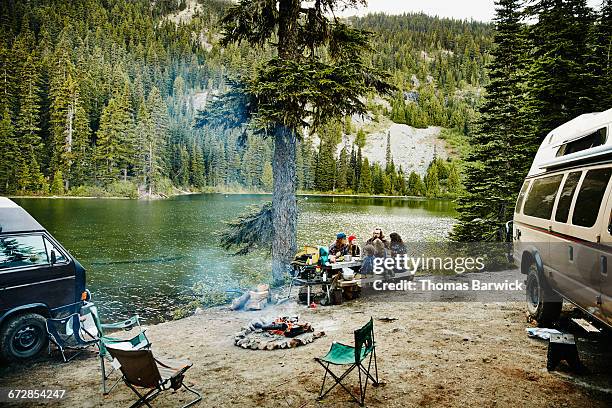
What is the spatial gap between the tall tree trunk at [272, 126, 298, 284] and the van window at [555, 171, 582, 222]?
787 cm

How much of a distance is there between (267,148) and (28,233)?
97.3 meters

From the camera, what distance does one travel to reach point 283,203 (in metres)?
12.3

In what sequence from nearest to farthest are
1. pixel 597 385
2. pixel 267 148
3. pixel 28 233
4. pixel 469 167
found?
pixel 597 385, pixel 28 233, pixel 469 167, pixel 267 148

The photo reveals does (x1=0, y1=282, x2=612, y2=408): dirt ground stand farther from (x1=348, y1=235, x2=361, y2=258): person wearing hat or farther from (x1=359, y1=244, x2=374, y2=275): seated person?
(x1=348, y1=235, x2=361, y2=258): person wearing hat

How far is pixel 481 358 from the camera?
Answer: 17.3ft

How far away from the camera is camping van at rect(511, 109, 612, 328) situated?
4.13 m

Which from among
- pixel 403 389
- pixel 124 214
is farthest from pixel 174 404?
pixel 124 214

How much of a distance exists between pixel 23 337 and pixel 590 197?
732cm

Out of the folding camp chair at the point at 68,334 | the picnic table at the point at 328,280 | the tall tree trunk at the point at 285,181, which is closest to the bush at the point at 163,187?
the tall tree trunk at the point at 285,181

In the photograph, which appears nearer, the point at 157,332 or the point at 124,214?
the point at 157,332

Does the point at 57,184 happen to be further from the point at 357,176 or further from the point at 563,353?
the point at 357,176

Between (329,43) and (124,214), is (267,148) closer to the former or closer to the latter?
(124,214)

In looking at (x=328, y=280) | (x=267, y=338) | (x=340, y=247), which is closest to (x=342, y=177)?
(x=340, y=247)

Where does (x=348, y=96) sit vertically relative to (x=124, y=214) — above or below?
above
